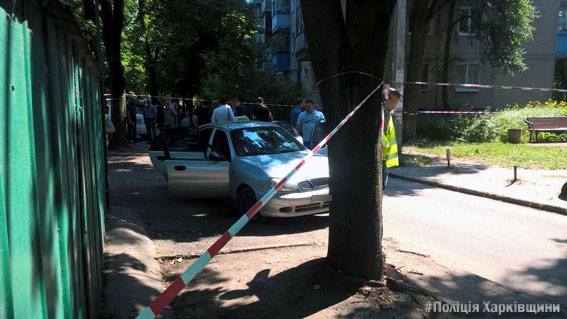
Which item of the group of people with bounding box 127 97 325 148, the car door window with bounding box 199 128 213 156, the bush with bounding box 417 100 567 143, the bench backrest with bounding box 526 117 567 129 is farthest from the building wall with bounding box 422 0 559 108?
the car door window with bounding box 199 128 213 156

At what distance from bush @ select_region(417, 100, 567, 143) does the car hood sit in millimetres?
13108

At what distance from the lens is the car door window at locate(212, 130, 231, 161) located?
8.27 m

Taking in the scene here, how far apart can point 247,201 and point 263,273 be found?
107 inches

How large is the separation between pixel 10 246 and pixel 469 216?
7707 mm

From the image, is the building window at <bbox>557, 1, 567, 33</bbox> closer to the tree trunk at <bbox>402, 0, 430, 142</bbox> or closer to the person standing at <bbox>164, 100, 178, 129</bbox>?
the tree trunk at <bbox>402, 0, 430, 142</bbox>

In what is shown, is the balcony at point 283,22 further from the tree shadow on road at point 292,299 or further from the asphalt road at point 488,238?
the tree shadow on road at point 292,299

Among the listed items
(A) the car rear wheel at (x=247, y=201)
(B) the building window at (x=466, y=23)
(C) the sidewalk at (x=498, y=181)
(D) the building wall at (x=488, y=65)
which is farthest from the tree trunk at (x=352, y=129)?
(D) the building wall at (x=488, y=65)

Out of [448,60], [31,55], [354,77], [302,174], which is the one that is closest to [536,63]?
[448,60]

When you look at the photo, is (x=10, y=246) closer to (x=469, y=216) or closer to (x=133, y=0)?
(x=469, y=216)

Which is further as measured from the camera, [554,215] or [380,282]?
[554,215]

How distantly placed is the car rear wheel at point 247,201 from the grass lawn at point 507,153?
855cm

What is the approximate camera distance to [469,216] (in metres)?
8.11

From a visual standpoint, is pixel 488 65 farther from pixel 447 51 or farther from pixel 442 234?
pixel 442 234

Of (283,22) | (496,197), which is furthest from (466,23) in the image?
(283,22)
